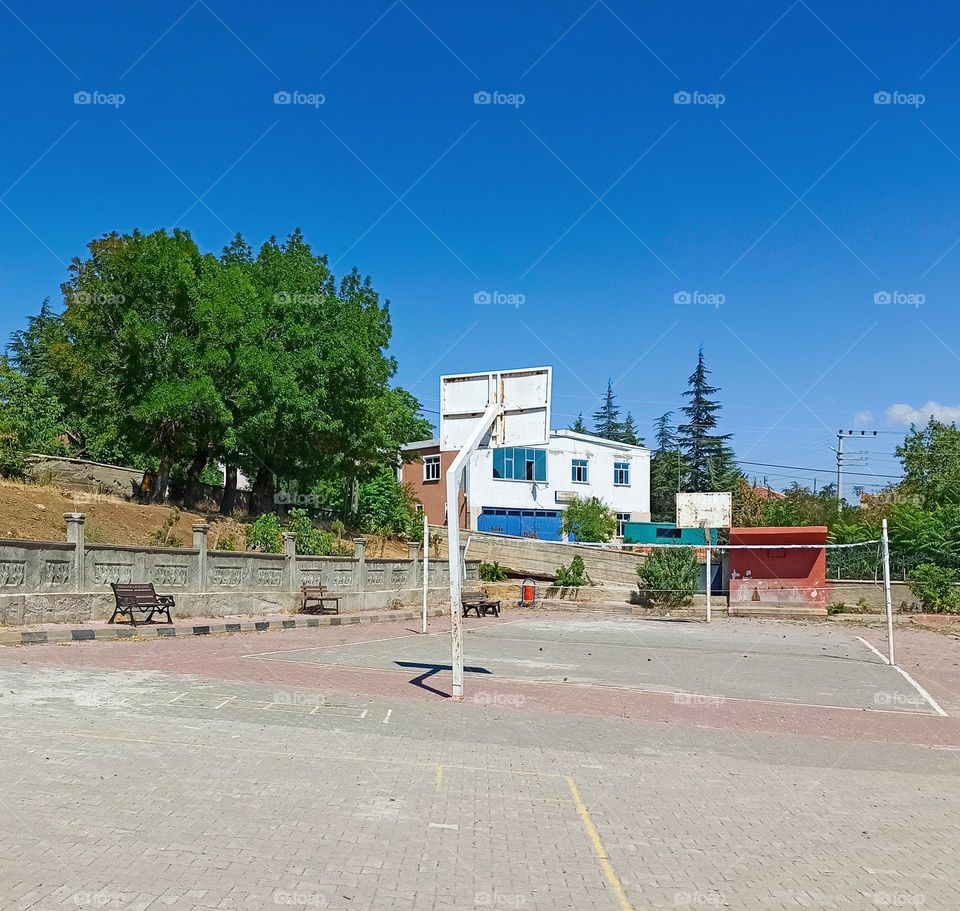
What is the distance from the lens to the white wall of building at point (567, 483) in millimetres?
49938

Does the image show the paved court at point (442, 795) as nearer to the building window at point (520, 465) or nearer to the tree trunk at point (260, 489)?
the tree trunk at point (260, 489)

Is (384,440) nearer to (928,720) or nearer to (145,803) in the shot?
(928,720)

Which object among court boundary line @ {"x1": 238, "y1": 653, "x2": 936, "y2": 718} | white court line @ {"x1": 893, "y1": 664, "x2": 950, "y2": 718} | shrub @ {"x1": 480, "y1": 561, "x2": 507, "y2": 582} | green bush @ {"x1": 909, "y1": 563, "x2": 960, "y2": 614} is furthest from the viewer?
shrub @ {"x1": 480, "y1": 561, "x2": 507, "y2": 582}

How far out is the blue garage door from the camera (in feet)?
157

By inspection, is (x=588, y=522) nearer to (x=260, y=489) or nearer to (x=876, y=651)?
(x=260, y=489)

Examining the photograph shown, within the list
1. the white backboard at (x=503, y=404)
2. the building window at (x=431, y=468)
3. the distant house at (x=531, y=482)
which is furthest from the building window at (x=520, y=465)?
the white backboard at (x=503, y=404)

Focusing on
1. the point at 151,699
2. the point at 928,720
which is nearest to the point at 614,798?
the point at 151,699

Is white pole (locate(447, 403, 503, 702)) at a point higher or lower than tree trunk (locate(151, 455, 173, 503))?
lower

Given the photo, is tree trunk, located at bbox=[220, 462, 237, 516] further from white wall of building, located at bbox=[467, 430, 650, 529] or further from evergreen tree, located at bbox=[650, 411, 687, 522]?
evergreen tree, located at bbox=[650, 411, 687, 522]

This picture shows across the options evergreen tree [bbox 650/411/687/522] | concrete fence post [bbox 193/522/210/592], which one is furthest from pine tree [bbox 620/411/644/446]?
concrete fence post [bbox 193/522/210/592]

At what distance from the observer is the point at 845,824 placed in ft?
21.4

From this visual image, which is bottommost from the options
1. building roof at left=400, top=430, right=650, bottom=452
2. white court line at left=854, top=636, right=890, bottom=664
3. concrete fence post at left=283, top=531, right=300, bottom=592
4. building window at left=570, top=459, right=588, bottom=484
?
white court line at left=854, top=636, right=890, bottom=664

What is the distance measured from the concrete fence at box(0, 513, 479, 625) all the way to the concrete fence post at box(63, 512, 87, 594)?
2cm

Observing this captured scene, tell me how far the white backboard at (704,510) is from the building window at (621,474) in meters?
18.2
